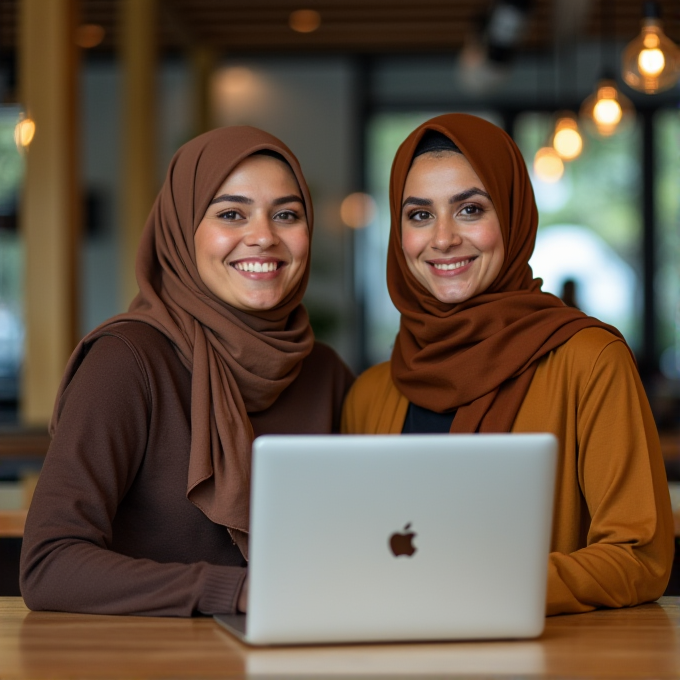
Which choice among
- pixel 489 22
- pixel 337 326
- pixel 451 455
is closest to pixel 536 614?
pixel 451 455

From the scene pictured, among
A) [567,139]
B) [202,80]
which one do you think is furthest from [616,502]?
[202,80]

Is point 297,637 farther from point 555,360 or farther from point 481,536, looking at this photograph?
point 555,360

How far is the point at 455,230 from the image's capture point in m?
2.16

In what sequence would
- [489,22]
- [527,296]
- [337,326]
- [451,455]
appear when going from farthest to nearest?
[337,326] → [489,22] → [527,296] → [451,455]

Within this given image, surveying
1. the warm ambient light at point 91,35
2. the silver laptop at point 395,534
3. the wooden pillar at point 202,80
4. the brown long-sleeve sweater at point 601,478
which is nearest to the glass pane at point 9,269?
the warm ambient light at point 91,35

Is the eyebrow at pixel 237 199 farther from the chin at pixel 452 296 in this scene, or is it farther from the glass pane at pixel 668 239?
the glass pane at pixel 668 239

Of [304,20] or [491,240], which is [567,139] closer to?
[304,20]

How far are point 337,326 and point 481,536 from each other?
24.3 feet

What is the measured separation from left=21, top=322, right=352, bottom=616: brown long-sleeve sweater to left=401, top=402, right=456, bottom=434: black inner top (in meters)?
0.31

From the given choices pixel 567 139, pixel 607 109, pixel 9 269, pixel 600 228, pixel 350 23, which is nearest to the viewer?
pixel 607 109

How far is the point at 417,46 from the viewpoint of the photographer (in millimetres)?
9234

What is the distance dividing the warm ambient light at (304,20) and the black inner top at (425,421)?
640 centimetres

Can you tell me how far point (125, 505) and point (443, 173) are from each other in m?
0.94

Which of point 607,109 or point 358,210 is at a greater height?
point 607,109
